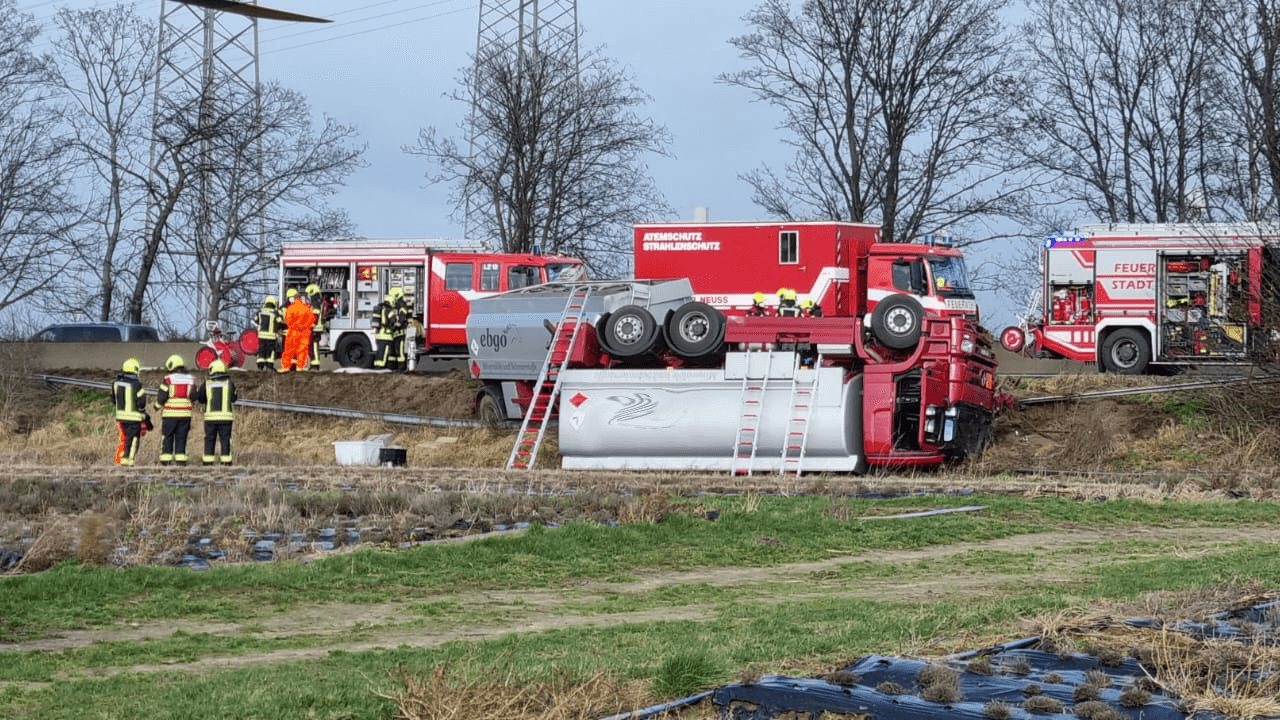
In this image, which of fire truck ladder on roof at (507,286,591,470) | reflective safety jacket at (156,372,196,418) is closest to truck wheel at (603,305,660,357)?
fire truck ladder on roof at (507,286,591,470)

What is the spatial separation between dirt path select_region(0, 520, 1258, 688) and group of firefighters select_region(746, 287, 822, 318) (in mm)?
13150

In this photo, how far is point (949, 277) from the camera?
31.5 m

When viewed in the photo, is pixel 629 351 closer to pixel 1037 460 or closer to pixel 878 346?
pixel 878 346

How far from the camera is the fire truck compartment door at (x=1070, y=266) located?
3444cm

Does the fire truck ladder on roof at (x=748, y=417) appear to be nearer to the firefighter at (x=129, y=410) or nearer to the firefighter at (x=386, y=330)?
the firefighter at (x=129, y=410)

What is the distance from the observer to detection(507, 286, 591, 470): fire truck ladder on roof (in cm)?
2645

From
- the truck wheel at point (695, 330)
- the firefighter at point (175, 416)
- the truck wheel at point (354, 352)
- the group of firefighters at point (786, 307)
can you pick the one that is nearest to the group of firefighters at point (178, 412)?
the firefighter at point (175, 416)

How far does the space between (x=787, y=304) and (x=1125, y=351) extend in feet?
28.0

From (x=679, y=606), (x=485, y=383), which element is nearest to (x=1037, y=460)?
(x=485, y=383)

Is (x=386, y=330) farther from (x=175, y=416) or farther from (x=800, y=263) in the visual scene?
(x=175, y=416)

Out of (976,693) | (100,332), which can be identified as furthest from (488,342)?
(100,332)

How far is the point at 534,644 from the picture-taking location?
9383mm

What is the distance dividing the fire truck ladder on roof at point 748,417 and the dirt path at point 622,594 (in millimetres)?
8462

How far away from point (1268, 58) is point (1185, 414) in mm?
9106
